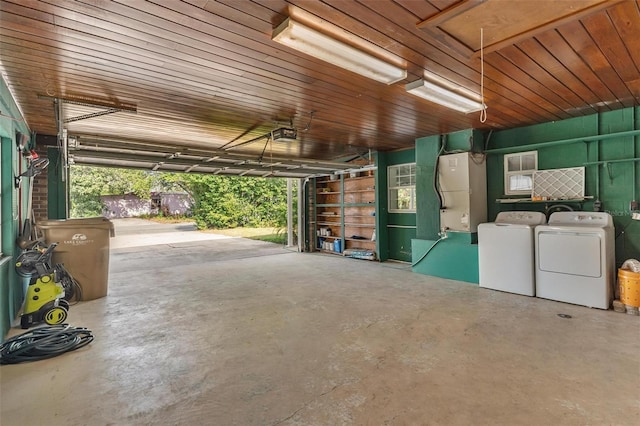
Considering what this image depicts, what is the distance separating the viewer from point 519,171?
5.29 m

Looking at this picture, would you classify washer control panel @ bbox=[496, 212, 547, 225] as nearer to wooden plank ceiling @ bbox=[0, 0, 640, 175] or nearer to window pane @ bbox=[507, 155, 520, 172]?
window pane @ bbox=[507, 155, 520, 172]

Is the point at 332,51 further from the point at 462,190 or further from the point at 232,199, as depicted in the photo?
the point at 232,199

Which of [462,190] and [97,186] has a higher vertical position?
→ [97,186]

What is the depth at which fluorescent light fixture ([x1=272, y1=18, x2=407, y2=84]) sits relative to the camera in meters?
2.18

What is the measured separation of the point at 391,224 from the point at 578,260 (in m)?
3.93

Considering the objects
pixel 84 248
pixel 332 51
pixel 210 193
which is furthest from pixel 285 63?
pixel 210 193

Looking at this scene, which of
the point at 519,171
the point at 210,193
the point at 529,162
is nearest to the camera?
the point at 529,162

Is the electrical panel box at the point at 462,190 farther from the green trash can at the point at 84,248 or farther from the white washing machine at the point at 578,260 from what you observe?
the green trash can at the point at 84,248

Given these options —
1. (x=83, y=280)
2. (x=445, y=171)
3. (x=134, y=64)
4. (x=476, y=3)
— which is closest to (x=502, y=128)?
→ (x=445, y=171)

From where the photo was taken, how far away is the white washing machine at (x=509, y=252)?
4414mm

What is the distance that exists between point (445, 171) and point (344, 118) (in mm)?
2261

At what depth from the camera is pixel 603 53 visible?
2.77 metres

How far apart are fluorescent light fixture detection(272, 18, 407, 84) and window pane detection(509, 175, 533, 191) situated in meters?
3.58

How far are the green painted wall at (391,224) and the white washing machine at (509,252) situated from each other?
7.74ft
